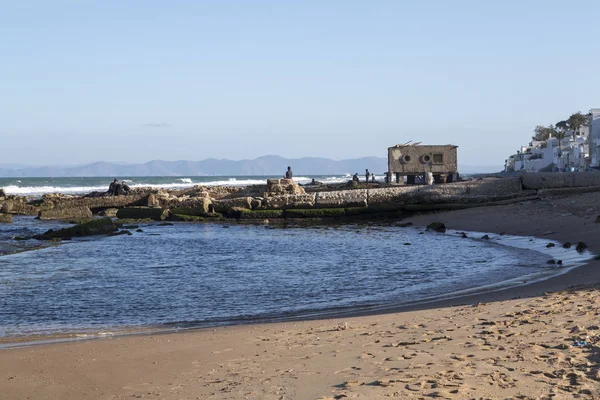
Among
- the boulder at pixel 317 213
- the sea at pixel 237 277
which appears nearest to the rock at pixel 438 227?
the sea at pixel 237 277

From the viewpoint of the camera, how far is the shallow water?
10180 mm

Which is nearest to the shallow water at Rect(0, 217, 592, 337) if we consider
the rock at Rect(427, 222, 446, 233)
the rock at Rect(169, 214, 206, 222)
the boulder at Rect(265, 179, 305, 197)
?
the rock at Rect(427, 222, 446, 233)

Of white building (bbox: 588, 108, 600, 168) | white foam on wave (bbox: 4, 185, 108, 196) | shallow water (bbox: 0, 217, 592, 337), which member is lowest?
shallow water (bbox: 0, 217, 592, 337)

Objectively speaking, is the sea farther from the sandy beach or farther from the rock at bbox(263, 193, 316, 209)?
the rock at bbox(263, 193, 316, 209)

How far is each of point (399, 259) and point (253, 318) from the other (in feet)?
22.5

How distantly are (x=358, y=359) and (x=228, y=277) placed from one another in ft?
26.1

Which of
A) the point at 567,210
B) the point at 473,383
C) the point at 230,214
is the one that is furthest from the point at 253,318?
the point at 230,214

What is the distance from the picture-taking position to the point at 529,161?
10631 cm

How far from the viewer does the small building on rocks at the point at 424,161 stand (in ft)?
135

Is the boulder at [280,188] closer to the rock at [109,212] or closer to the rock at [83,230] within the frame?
the rock at [83,230]

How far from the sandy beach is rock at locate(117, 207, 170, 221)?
22992 mm

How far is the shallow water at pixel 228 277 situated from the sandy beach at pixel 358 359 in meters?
1.69

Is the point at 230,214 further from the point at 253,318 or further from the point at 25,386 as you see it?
the point at 25,386

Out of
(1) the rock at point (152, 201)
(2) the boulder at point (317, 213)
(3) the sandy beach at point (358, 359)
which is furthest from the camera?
(1) the rock at point (152, 201)
